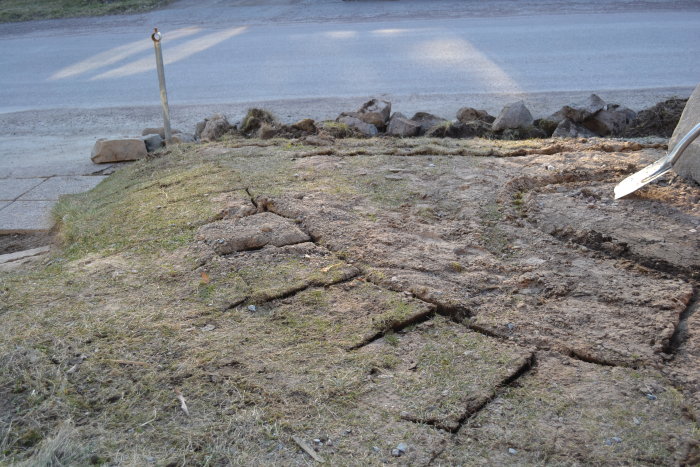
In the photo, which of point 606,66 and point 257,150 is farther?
point 606,66

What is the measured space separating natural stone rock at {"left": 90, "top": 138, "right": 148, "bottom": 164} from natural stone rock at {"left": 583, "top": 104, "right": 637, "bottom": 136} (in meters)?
4.19

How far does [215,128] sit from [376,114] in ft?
5.20

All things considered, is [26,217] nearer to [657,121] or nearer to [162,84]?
[162,84]

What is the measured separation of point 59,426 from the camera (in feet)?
7.16

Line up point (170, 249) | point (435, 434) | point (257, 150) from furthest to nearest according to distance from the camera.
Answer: point (257, 150)
point (170, 249)
point (435, 434)

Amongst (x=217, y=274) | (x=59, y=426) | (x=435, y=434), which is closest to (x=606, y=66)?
(x=217, y=274)

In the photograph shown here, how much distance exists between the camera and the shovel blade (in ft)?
12.1

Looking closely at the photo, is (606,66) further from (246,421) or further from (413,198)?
(246,421)

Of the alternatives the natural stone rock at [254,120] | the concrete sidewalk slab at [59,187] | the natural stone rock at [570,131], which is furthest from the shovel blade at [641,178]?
the concrete sidewalk slab at [59,187]

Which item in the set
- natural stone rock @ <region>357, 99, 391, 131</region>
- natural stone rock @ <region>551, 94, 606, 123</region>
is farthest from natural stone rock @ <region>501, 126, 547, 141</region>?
natural stone rock @ <region>357, 99, 391, 131</region>

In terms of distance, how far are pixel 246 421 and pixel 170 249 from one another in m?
1.57

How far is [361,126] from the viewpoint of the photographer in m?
6.17

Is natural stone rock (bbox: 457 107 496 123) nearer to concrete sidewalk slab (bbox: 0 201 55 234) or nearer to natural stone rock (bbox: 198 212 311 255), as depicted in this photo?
natural stone rock (bbox: 198 212 311 255)

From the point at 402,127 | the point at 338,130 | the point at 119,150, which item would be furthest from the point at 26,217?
the point at 402,127
